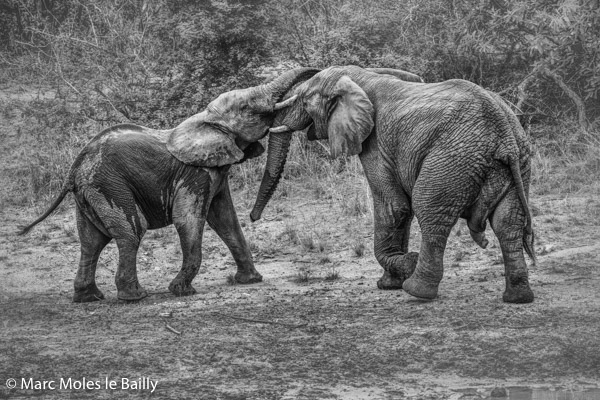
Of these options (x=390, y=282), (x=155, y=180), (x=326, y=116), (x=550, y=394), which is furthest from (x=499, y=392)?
(x=155, y=180)

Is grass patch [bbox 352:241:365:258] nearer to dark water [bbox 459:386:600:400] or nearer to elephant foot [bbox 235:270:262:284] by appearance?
elephant foot [bbox 235:270:262:284]

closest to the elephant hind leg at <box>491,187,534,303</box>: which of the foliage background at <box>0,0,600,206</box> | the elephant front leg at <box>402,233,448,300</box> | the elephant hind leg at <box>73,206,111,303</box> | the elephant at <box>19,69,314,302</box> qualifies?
the elephant front leg at <box>402,233,448,300</box>

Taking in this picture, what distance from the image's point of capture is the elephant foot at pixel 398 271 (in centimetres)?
823

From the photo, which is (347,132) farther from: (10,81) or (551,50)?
(10,81)

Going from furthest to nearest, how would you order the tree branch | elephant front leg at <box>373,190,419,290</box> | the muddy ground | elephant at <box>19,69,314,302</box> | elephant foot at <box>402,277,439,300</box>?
1. the tree branch
2. elephant at <box>19,69,314,302</box>
3. elephant front leg at <box>373,190,419,290</box>
4. elephant foot at <box>402,277,439,300</box>
5. the muddy ground

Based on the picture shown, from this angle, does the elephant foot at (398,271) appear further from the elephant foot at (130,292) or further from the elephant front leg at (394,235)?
the elephant foot at (130,292)

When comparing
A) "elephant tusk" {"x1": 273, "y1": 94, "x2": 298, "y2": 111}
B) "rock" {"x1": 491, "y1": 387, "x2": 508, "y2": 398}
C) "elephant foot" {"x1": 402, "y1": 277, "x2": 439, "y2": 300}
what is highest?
"elephant tusk" {"x1": 273, "y1": 94, "x2": 298, "y2": 111}

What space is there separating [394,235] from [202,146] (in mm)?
1690

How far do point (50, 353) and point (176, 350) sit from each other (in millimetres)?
837

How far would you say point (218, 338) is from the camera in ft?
24.2

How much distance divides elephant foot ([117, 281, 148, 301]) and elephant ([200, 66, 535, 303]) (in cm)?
142

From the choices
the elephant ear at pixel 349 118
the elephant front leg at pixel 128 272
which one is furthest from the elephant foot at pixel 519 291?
the elephant front leg at pixel 128 272

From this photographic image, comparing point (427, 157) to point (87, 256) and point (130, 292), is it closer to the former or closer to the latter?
point (130, 292)

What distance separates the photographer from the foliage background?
1242 cm
